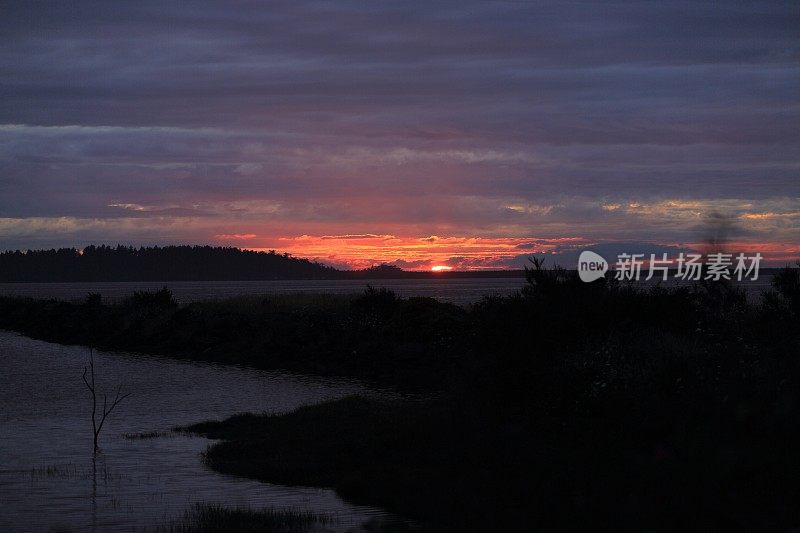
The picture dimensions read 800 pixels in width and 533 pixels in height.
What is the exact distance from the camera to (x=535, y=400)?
52.8 feet

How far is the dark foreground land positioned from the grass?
1.33m

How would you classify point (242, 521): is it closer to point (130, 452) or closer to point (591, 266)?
point (130, 452)

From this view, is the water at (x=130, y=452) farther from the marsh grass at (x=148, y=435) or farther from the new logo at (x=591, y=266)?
the new logo at (x=591, y=266)

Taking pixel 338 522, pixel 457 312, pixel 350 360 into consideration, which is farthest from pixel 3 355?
pixel 338 522

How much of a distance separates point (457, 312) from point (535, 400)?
64.2 ft

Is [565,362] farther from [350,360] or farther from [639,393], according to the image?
[350,360]

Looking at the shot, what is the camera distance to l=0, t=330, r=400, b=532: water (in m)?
11.3

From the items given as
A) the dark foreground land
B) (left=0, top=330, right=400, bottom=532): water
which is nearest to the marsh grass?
(left=0, top=330, right=400, bottom=532): water

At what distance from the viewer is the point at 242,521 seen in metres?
10.3

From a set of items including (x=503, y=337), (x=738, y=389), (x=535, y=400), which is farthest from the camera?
(x=503, y=337)

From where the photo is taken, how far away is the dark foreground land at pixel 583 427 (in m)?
6.80

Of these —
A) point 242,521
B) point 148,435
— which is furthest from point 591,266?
point 242,521

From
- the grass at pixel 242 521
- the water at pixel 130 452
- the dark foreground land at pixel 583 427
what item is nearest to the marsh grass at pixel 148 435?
the water at pixel 130 452

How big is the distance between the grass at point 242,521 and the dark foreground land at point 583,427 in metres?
1.33
